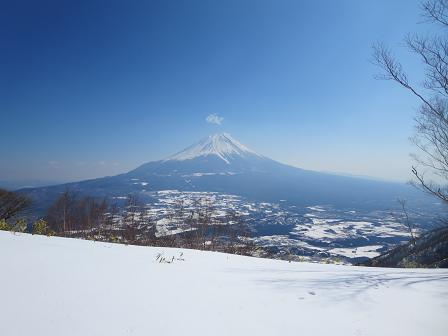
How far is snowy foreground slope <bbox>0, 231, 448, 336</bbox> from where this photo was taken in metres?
2.65

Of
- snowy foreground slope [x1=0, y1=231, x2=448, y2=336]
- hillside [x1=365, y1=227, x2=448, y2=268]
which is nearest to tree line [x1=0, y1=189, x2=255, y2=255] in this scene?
hillside [x1=365, y1=227, x2=448, y2=268]

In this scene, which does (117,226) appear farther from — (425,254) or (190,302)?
(425,254)

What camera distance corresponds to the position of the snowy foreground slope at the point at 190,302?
2648 mm

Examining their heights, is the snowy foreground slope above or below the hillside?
above

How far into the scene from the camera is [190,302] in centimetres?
338

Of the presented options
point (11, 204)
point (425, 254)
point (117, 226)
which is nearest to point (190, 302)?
point (11, 204)

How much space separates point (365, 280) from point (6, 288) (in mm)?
5038

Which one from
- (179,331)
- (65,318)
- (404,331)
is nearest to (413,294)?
(404,331)

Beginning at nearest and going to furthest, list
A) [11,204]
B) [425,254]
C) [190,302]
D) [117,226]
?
1. [190,302]
2. [11,204]
3. [425,254]
4. [117,226]

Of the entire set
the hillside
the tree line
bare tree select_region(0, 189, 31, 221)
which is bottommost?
the hillside

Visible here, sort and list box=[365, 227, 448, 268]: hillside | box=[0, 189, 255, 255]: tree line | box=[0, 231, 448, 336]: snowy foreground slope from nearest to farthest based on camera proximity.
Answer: box=[0, 231, 448, 336]: snowy foreground slope
box=[0, 189, 255, 255]: tree line
box=[365, 227, 448, 268]: hillside

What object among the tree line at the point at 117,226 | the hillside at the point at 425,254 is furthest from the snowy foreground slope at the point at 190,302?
the hillside at the point at 425,254

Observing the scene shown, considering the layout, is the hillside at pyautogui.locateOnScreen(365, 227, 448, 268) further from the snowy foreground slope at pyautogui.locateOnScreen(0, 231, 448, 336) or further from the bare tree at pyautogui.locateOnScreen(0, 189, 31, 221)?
the bare tree at pyautogui.locateOnScreen(0, 189, 31, 221)

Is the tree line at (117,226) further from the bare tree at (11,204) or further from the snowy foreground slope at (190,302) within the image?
the snowy foreground slope at (190,302)
